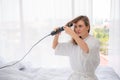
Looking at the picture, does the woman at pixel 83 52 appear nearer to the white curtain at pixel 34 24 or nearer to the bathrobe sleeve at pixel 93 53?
the bathrobe sleeve at pixel 93 53

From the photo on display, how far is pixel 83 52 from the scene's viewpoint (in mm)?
1447

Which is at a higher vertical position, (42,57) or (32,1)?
(32,1)

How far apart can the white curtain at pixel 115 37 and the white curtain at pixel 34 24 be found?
37cm

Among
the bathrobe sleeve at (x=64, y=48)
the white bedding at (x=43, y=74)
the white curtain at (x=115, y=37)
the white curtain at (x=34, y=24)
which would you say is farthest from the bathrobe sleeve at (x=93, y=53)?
the white curtain at (x=34, y=24)

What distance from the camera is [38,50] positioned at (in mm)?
2793

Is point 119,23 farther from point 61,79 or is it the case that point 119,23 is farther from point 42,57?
point 42,57

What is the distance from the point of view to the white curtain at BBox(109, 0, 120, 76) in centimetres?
226

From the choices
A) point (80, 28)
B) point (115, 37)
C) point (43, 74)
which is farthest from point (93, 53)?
point (115, 37)

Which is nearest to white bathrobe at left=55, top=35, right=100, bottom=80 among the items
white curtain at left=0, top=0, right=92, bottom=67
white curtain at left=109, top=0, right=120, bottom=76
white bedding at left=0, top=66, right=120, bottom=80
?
white bedding at left=0, top=66, right=120, bottom=80

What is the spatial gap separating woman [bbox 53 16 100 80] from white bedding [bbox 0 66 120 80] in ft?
1.72

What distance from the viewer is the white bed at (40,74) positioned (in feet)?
6.18

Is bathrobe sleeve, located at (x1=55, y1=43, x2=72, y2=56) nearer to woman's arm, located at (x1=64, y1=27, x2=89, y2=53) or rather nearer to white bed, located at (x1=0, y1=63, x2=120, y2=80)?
woman's arm, located at (x1=64, y1=27, x2=89, y2=53)

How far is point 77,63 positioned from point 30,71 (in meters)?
0.84

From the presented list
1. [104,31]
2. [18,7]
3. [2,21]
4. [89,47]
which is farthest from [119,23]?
[2,21]
